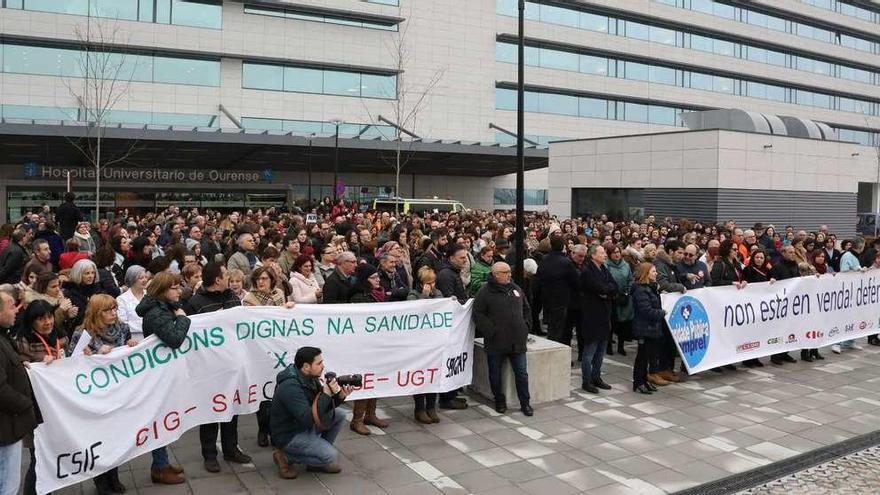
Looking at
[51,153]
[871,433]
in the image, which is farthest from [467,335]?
[51,153]

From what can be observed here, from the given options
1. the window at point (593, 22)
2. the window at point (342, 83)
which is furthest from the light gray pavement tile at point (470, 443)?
the window at point (593, 22)

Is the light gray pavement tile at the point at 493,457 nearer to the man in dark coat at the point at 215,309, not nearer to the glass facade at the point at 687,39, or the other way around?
the man in dark coat at the point at 215,309

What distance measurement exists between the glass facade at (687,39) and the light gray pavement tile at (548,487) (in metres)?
46.6

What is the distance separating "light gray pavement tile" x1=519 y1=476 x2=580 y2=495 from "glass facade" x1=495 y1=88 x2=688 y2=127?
44855 mm

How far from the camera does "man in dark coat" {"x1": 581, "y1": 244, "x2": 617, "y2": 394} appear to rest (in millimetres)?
9180

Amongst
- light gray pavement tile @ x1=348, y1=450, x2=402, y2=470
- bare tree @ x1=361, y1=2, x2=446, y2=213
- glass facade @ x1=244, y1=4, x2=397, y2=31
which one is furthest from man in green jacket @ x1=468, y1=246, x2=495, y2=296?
glass facade @ x1=244, y1=4, x2=397, y2=31

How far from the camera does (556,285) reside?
10.0 meters

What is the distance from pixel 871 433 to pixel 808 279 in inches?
159

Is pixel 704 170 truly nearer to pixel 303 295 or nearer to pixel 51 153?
pixel 303 295

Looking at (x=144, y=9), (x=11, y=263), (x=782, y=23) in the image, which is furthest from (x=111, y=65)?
(x=782, y=23)

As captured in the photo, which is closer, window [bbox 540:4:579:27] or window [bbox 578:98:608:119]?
window [bbox 540:4:579:27]

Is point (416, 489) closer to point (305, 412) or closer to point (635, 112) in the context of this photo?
point (305, 412)

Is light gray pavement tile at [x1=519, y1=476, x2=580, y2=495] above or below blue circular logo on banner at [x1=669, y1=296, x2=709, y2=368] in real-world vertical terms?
below

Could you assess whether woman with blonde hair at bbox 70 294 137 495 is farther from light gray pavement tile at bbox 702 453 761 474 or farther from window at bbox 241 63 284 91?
window at bbox 241 63 284 91
